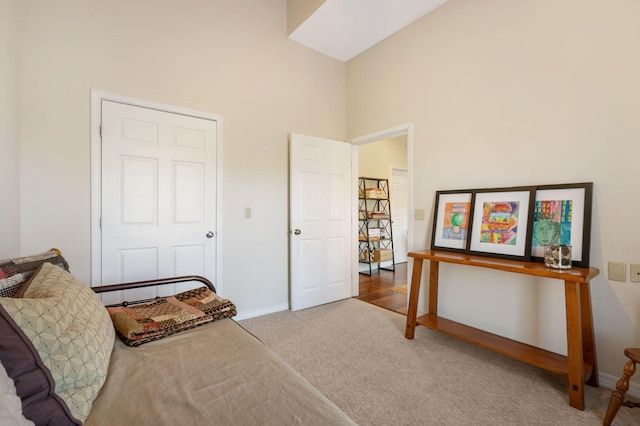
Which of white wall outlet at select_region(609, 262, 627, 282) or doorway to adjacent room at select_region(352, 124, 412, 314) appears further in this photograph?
doorway to adjacent room at select_region(352, 124, 412, 314)

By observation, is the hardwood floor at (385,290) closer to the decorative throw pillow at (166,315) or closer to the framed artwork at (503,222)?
the framed artwork at (503,222)

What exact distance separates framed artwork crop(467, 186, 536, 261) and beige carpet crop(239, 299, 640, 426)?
838 millimetres

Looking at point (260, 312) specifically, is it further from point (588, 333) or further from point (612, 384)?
point (612, 384)

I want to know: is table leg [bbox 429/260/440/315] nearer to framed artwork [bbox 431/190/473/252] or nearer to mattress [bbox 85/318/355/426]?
framed artwork [bbox 431/190/473/252]

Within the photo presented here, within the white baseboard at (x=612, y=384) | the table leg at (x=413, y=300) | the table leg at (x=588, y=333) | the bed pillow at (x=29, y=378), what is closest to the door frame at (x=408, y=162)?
the table leg at (x=413, y=300)

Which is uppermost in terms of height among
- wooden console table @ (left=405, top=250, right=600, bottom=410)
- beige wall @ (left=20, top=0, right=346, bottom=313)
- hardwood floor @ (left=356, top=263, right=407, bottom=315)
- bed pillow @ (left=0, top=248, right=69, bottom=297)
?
beige wall @ (left=20, top=0, right=346, bottom=313)

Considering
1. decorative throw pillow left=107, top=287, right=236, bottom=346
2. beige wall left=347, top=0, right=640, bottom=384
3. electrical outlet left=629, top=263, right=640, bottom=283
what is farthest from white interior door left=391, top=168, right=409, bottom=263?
decorative throw pillow left=107, top=287, right=236, bottom=346

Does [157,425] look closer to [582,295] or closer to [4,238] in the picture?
[4,238]

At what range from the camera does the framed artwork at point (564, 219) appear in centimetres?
184

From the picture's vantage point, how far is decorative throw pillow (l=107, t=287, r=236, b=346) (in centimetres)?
132

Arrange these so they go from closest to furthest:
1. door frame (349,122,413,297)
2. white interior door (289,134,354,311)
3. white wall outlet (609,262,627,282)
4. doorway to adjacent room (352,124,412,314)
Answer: white wall outlet (609,262,627,282), door frame (349,122,413,297), white interior door (289,134,354,311), doorway to adjacent room (352,124,412,314)

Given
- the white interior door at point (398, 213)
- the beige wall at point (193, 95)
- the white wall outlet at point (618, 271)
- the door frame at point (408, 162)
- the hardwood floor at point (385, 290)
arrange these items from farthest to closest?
the white interior door at point (398, 213), the hardwood floor at point (385, 290), the door frame at point (408, 162), the beige wall at point (193, 95), the white wall outlet at point (618, 271)

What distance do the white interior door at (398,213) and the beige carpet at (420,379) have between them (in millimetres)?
3313

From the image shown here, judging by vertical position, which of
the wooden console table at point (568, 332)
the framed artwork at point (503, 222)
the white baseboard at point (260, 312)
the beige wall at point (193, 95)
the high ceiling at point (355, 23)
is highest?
the high ceiling at point (355, 23)
